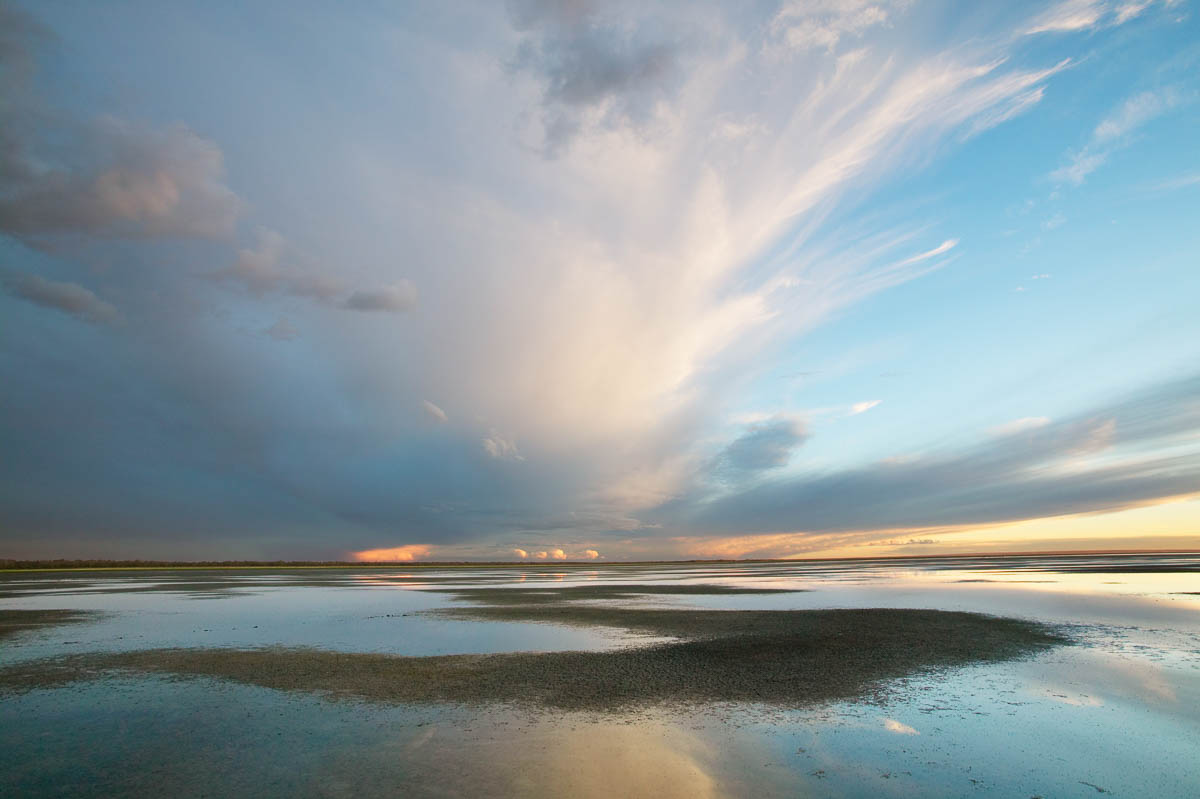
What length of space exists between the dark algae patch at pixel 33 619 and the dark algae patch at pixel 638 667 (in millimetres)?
8276

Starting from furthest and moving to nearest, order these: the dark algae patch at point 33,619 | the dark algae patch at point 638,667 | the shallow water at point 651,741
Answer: the dark algae patch at point 33,619 → the dark algae patch at point 638,667 → the shallow water at point 651,741

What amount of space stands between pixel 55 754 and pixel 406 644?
9.44 m

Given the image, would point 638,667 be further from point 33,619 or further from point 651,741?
point 33,619

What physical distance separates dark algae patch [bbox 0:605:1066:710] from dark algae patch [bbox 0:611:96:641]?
8276 millimetres

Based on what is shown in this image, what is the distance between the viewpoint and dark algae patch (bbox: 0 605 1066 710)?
38.1 feet

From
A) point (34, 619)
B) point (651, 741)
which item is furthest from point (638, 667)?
point (34, 619)

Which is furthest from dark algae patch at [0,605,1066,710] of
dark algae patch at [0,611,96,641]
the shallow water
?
dark algae patch at [0,611,96,641]

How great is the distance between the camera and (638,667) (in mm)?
14039

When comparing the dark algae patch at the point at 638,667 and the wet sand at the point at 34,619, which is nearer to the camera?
the dark algae patch at the point at 638,667

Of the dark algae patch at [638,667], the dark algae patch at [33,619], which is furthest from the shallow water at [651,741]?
the dark algae patch at [33,619]

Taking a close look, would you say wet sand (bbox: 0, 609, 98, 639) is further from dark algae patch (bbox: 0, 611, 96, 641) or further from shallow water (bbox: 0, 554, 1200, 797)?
shallow water (bbox: 0, 554, 1200, 797)

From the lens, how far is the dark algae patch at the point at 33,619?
2050 cm

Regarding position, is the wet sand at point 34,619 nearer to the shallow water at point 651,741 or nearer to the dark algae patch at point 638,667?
the shallow water at point 651,741

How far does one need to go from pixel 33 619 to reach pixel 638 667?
A: 2404 centimetres
